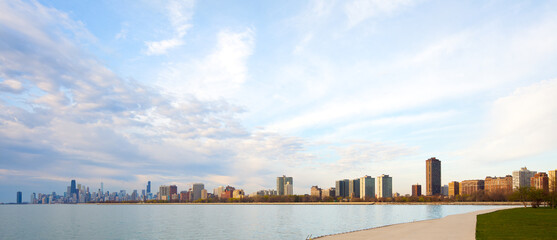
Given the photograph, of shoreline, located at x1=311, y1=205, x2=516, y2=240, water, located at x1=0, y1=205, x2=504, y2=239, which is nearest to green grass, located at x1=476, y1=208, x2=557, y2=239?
shoreline, located at x1=311, y1=205, x2=516, y2=240

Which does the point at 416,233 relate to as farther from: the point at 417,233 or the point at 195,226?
the point at 195,226

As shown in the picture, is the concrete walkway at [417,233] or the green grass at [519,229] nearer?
the green grass at [519,229]

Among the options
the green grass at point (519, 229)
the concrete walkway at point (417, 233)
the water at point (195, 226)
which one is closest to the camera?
the green grass at point (519, 229)

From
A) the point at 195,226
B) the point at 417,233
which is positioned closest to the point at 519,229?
the point at 417,233

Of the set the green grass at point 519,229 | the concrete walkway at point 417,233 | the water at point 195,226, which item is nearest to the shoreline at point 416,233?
the concrete walkway at point 417,233

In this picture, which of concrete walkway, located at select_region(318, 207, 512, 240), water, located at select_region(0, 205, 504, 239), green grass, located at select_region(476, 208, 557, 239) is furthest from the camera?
water, located at select_region(0, 205, 504, 239)

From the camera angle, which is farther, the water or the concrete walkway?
the water

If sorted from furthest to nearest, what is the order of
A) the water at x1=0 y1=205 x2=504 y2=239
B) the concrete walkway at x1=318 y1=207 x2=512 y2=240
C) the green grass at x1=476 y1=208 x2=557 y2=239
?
the water at x1=0 y1=205 x2=504 y2=239
the concrete walkway at x1=318 y1=207 x2=512 y2=240
the green grass at x1=476 y1=208 x2=557 y2=239

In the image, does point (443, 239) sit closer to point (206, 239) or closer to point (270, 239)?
point (270, 239)

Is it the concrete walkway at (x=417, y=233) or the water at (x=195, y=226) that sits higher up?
the concrete walkway at (x=417, y=233)

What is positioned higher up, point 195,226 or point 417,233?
point 417,233

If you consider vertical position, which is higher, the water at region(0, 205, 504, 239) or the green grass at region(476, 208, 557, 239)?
the green grass at region(476, 208, 557, 239)

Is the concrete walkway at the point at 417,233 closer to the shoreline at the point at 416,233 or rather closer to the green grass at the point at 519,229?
the shoreline at the point at 416,233

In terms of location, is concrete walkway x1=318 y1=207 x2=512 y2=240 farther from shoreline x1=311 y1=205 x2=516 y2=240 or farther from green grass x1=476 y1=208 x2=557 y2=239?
green grass x1=476 y1=208 x2=557 y2=239
